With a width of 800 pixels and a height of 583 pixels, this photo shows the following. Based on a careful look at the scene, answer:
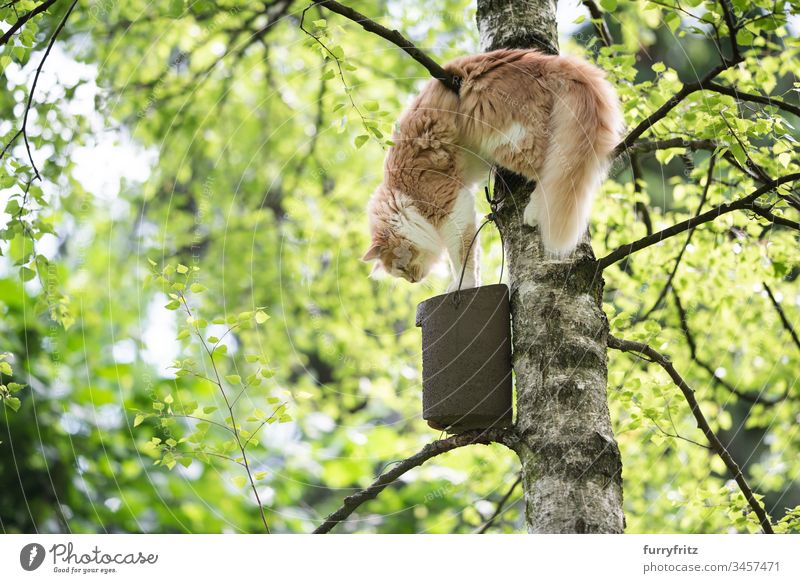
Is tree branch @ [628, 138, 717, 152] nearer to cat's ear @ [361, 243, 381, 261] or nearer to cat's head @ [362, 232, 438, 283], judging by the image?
cat's head @ [362, 232, 438, 283]

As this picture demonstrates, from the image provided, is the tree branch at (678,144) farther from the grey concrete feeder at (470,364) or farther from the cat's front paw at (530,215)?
the grey concrete feeder at (470,364)

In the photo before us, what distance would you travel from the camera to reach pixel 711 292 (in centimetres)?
312

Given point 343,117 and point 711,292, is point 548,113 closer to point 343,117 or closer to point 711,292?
point 343,117

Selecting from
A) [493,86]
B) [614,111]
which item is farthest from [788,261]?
[493,86]

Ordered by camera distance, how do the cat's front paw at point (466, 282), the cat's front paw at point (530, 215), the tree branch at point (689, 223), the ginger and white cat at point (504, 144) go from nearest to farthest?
1. the tree branch at point (689, 223)
2. the cat's front paw at point (530, 215)
3. the ginger and white cat at point (504, 144)
4. the cat's front paw at point (466, 282)

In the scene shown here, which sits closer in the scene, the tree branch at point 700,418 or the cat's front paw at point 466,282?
the tree branch at point 700,418

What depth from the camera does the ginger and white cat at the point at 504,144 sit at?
186 centimetres

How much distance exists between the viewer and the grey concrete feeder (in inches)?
64.6

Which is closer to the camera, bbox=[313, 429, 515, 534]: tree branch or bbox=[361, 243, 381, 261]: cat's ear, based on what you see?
bbox=[313, 429, 515, 534]: tree branch

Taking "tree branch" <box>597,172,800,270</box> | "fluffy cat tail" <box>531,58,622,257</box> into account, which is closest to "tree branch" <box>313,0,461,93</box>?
"fluffy cat tail" <box>531,58,622,257</box>

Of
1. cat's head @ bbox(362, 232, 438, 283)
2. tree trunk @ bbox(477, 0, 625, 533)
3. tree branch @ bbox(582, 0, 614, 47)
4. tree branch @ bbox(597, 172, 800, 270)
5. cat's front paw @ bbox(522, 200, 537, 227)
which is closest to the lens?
tree trunk @ bbox(477, 0, 625, 533)

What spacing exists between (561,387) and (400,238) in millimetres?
967

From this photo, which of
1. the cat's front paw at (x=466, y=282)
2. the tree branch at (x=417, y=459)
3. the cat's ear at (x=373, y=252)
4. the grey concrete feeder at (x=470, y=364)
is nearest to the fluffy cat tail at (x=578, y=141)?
the grey concrete feeder at (x=470, y=364)

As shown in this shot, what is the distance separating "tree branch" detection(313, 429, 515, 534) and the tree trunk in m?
0.08
